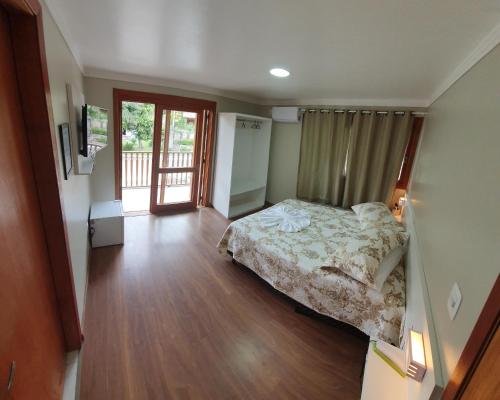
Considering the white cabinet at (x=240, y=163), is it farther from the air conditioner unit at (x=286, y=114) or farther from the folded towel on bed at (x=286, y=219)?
the folded towel on bed at (x=286, y=219)

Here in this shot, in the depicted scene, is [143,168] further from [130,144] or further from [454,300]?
[454,300]

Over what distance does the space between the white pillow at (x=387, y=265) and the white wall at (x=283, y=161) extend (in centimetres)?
266

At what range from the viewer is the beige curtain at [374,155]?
3.44 meters

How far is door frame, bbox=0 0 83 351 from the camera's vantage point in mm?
990

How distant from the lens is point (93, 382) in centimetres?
155

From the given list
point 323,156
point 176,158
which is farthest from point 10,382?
point 323,156

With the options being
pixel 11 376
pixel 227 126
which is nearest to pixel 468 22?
pixel 11 376

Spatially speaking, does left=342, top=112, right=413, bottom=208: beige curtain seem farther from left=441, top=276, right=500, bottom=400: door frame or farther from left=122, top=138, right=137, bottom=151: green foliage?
left=122, top=138, right=137, bottom=151: green foliage

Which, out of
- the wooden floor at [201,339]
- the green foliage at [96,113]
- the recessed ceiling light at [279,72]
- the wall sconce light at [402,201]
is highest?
the recessed ceiling light at [279,72]

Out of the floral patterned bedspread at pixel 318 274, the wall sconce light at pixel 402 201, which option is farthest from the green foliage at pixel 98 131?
the wall sconce light at pixel 402 201

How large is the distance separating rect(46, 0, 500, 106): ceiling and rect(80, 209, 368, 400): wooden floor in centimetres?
214

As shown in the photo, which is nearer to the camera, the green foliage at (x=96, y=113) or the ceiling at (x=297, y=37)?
the ceiling at (x=297, y=37)

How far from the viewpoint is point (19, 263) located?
980mm

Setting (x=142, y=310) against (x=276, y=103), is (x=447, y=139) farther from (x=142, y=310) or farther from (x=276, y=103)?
(x=276, y=103)
